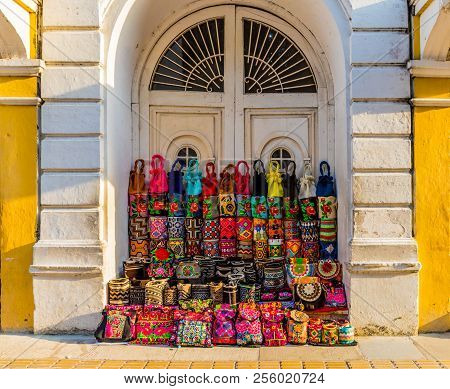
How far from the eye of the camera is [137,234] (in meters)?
7.79

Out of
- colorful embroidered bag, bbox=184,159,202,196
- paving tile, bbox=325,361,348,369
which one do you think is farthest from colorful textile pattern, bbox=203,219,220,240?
paving tile, bbox=325,361,348,369

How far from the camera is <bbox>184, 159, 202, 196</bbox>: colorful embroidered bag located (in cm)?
779

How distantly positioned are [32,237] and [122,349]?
1.81m

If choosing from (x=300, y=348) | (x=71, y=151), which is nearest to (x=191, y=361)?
(x=300, y=348)

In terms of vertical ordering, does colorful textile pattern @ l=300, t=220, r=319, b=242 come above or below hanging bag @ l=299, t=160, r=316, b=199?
below

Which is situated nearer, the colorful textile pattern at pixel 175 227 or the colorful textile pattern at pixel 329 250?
the colorful textile pattern at pixel 329 250

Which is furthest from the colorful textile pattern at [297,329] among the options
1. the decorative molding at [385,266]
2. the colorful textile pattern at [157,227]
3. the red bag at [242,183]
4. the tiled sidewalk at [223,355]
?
the colorful textile pattern at [157,227]

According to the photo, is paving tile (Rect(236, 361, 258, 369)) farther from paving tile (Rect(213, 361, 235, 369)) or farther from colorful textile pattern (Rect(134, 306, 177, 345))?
colorful textile pattern (Rect(134, 306, 177, 345))

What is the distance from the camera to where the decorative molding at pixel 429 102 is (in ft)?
22.6

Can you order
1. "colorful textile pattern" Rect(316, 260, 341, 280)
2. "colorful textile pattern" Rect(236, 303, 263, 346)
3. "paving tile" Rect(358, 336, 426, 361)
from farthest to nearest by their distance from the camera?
"colorful textile pattern" Rect(316, 260, 341, 280)
"colorful textile pattern" Rect(236, 303, 263, 346)
"paving tile" Rect(358, 336, 426, 361)

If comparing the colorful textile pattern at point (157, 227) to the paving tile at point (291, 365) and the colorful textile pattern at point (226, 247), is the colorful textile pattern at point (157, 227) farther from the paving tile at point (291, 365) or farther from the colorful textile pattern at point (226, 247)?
the paving tile at point (291, 365)

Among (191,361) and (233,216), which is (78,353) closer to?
(191,361)

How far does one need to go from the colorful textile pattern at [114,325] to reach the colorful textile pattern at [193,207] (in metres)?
1.72

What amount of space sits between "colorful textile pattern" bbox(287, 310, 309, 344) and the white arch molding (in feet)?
3.36
